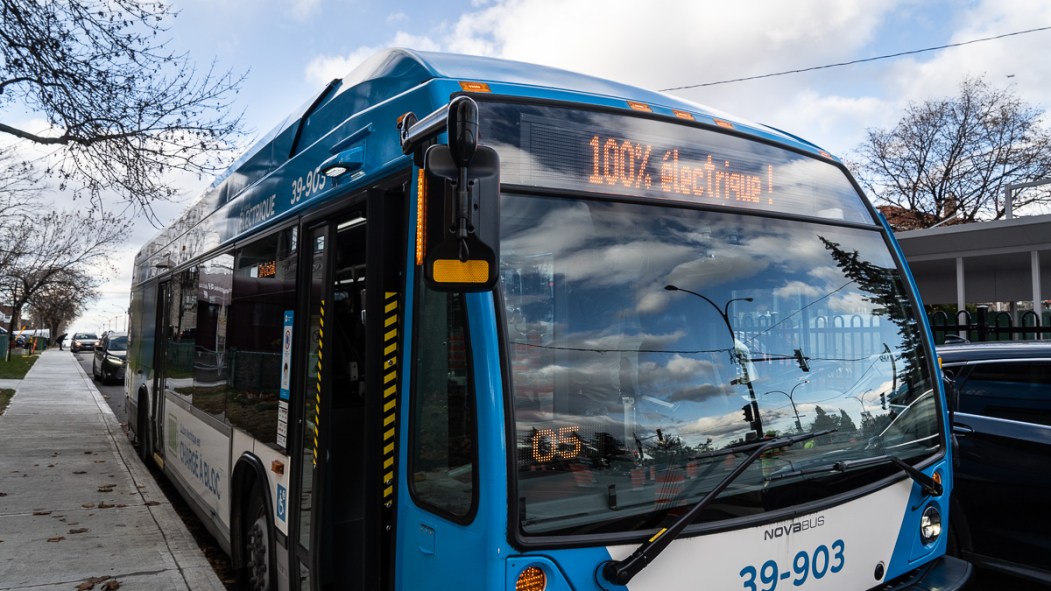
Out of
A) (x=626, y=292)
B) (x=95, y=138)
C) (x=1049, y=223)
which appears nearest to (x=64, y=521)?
(x=95, y=138)

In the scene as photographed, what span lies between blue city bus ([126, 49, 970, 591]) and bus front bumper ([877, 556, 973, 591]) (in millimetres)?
19

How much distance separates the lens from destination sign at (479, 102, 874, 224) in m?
2.78

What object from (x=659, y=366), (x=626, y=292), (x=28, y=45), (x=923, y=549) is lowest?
(x=923, y=549)

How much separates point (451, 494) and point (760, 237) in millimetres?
1643

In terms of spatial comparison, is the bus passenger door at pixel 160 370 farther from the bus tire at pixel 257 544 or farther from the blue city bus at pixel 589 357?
the blue city bus at pixel 589 357

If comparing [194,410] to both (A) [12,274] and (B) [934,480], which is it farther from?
(A) [12,274]

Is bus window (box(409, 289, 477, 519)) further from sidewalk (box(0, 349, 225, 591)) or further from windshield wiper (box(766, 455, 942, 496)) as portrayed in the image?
sidewalk (box(0, 349, 225, 591))

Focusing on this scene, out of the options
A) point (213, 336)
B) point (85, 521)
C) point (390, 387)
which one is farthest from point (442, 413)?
point (85, 521)

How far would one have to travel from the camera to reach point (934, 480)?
3.42 metres

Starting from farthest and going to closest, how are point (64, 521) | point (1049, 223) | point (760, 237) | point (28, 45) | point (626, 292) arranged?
point (1049, 223) → point (28, 45) → point (64, 521) → point (760, 237) → point (626, 292)

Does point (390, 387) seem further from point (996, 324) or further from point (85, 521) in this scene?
point (996, 324)

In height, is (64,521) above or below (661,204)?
below

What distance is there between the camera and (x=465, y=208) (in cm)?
236

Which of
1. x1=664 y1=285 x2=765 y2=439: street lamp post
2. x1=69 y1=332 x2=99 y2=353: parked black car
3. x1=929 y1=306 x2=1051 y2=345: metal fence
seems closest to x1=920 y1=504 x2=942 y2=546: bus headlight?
x1=664 y1=285 x2=765 y2=439: street lamp post
